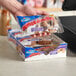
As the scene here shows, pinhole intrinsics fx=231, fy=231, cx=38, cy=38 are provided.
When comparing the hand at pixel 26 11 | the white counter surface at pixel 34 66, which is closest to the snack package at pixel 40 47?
the white counter surface at pixel 34 66

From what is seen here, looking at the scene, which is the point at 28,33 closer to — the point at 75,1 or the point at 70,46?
the point at 70,46

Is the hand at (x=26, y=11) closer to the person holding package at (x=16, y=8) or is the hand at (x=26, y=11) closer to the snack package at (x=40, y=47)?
the person holding package at (x=16, y=8)

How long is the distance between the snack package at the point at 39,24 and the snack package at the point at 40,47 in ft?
0.17

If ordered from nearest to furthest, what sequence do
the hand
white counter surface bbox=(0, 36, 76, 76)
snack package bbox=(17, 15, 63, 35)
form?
white counter surface bbox=(0, 36, 76, 76) < snack package bbox=(17, 15, 63, 35) < the hand

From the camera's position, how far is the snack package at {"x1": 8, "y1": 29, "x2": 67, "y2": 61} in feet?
4.01

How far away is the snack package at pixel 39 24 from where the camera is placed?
4.16 ft

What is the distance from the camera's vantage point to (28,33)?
4.26 feet

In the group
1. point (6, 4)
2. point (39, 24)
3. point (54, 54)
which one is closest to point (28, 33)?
point (39, 24)

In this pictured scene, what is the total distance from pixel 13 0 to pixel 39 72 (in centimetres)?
64

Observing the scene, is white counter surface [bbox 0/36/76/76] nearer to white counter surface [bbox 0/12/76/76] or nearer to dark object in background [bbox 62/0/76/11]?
white counter surface [bbox 0/12/76/76]

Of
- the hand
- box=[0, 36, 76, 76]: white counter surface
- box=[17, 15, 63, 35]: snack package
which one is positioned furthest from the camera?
the hand

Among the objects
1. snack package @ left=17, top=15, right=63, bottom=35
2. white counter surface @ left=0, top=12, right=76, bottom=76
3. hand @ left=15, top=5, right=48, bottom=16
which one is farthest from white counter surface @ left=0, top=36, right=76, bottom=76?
hand @ left=15, top=5, right=48, bottom=16

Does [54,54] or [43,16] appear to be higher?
[43,16]

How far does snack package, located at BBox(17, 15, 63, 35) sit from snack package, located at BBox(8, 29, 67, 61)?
5 centimetres
